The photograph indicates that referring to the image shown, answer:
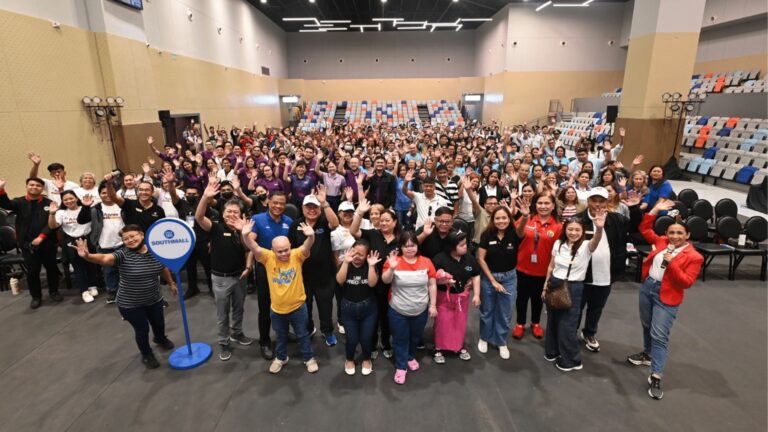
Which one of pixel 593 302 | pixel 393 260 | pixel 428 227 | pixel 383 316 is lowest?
pixel 383 316

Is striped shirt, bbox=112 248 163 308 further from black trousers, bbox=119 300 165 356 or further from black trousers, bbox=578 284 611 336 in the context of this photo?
black trousers, bbox=578 284 611 336

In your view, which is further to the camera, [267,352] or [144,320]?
[267,352]

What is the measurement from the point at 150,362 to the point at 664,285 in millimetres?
4910

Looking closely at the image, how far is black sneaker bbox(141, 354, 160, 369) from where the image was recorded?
3.83 m

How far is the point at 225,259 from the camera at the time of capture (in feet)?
12.4

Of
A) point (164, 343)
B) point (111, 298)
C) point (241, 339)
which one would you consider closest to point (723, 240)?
point (241, 339)

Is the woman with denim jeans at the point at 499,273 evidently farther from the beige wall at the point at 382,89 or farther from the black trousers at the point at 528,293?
the beige wall at the point at 382,89

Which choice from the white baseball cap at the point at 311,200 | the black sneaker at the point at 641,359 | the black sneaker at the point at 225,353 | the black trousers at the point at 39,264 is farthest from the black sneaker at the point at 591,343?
the black trousers at the point at 39,264

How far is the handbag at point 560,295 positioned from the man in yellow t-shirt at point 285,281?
2292mm

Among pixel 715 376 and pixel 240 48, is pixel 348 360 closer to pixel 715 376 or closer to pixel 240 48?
pixel 715 376

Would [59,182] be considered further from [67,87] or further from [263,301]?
[67,87]

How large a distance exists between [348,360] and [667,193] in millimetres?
5452

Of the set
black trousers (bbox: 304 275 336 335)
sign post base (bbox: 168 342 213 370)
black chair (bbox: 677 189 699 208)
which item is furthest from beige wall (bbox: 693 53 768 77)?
sign post base (bbox: 168 342 213 370)

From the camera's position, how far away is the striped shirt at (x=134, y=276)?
3.60m
